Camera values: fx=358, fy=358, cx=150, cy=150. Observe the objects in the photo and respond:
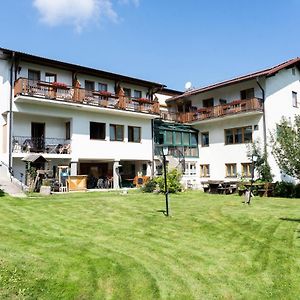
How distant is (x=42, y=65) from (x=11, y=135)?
5.26 m

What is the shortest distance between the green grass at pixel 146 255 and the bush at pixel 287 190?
11022 millimetres

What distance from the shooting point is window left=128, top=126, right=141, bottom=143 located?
2812 cm

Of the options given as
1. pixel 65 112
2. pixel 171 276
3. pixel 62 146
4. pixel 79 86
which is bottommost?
pixel 171 276

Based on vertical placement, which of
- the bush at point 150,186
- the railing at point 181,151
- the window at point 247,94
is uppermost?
the window at point 247,94

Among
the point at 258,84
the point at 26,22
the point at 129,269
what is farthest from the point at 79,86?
the point at 129,269

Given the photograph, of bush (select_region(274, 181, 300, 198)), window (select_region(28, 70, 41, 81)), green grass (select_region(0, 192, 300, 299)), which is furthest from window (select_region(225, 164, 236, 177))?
green grass (select_region(0, 192, 300, 299))

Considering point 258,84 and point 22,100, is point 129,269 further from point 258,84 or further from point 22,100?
point 258,84

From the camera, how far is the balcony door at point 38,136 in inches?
933

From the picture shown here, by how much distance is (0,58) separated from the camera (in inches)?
880

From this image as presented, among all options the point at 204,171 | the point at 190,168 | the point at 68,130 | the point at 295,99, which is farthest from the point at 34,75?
the point at 295,99

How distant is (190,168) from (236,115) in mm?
6471

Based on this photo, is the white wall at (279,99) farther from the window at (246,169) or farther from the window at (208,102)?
the window at (208,102)

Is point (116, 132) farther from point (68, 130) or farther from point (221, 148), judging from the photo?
point (221, 148)

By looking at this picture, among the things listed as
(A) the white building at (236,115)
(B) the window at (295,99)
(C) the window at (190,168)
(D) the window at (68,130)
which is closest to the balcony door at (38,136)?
(D) the window at (68,130)
